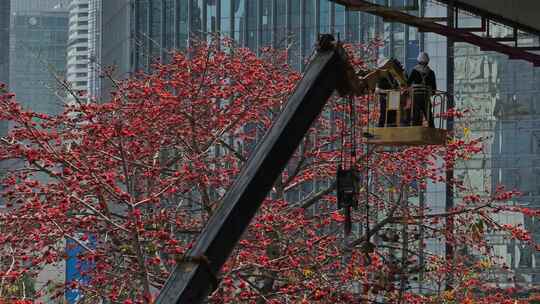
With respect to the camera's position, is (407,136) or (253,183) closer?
(253,183)

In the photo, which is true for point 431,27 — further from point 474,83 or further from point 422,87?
point 474,83

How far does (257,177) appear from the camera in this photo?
44.9 ft

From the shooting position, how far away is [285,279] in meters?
23.9

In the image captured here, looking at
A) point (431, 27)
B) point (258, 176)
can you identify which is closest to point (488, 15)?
point (431, 27)

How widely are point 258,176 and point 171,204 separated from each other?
16.4 m

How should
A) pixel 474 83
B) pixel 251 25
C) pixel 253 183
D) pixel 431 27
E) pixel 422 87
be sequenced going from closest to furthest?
1. pixel 253 183
2. pixel 422 87
3. pixel 431 27
4. pixel 474 83
5. pixel 251 25

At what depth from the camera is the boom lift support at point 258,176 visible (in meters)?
12.8

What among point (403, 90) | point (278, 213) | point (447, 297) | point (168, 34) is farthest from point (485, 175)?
point (403, 90)

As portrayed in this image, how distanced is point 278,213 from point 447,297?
4.74 m

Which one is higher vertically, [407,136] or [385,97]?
[385,97]

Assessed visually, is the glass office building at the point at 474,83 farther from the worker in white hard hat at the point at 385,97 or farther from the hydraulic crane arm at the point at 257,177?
the hydraulic crane arm at the point at 257,177

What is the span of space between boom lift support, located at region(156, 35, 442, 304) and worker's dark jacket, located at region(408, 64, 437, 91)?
3707 mm

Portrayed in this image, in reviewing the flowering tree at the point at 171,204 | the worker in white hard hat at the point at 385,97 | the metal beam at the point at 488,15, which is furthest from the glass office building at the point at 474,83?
the worker in white hard hat at the point at 385,97

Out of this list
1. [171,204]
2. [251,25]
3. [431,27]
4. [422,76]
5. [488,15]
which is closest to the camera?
[422,76]
